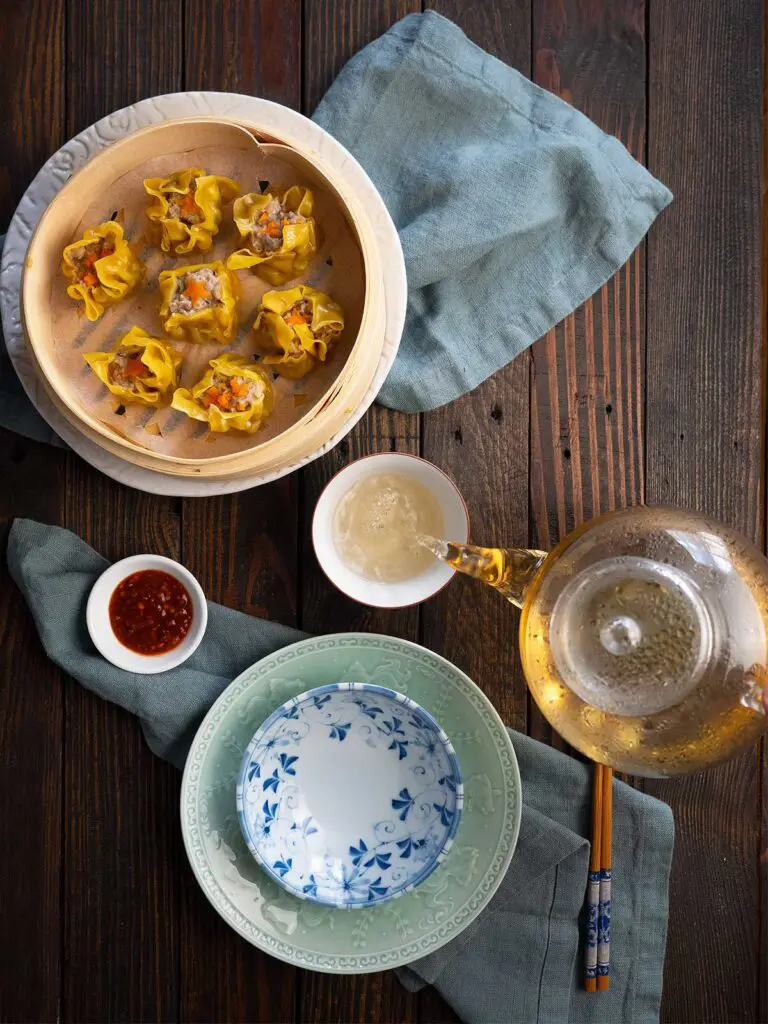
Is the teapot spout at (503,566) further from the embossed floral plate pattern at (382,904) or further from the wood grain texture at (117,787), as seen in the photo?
the wood grain texture at (117,787)

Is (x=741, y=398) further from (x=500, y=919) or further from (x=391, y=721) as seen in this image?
(x=500, y=919)

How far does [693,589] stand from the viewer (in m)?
1.16

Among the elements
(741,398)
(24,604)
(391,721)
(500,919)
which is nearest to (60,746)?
(24,604)

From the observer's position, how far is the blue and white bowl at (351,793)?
163 centimetres

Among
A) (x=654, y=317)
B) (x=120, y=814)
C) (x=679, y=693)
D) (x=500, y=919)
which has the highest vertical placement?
(x=654, y=317)

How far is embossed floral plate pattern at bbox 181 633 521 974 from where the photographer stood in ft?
5.35

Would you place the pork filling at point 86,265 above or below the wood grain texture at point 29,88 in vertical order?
below

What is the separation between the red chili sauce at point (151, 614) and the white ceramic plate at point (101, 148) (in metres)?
0.21

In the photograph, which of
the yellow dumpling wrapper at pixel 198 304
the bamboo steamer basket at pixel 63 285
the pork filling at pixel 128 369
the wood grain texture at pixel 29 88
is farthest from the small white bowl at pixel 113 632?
the wood grain texture at pixel 29 88

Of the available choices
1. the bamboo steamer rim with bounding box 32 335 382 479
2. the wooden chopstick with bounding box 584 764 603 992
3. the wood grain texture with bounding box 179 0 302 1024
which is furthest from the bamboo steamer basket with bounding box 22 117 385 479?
the wooden chopstick with bounding box 584 764 603 992

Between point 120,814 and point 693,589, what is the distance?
4.06 ft

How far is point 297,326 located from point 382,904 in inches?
43.6

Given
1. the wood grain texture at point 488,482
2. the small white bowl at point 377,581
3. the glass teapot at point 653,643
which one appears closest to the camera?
the glass teapot at point 653,643

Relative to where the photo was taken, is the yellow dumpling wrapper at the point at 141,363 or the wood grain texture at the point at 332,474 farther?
the wood grain texture at the point at 332,474
